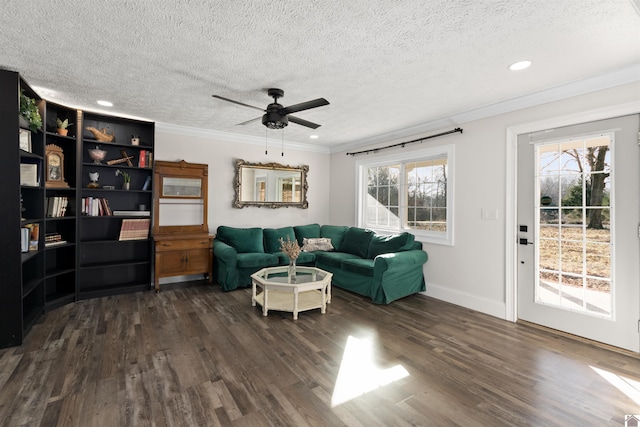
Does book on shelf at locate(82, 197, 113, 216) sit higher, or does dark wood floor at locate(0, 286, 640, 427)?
book on shelf at locate(82, 197, 113, 216)

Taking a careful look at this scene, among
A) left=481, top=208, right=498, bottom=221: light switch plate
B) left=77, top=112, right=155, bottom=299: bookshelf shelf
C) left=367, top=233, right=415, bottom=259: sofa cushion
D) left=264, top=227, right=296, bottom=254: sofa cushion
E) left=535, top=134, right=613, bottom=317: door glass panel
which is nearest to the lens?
left=535, top=134, right=613, bottom=317: door glass panel

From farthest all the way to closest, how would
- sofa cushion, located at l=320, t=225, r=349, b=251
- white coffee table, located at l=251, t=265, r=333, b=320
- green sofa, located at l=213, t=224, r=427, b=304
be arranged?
sofa cushion, located at l=320, t=225, r=349, b=251, green sofa, located at l=213, t=224, r=427, b=304, white coffee table, located at l=251, t=265, r=333, b=320

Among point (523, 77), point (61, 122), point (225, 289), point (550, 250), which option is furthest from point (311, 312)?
point (61, 122)

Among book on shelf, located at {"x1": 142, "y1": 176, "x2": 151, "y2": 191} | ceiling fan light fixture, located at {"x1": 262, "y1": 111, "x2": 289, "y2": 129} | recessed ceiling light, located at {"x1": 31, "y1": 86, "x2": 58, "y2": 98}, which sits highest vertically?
recessed ceiling light, located at {"x1": 31, "y1": 86, "x2": 58, "y2": 98}

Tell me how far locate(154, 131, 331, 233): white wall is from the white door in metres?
3.73

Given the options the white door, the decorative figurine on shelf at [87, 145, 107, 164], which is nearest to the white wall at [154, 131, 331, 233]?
the decorative figurine on shelf at [87, 145, 107, 164]

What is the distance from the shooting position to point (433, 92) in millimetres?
3182

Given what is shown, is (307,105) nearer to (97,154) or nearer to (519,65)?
(519,65)

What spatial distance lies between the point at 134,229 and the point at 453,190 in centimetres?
Answer: 449

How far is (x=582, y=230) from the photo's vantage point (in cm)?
292

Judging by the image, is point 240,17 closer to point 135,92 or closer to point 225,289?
point 135,92

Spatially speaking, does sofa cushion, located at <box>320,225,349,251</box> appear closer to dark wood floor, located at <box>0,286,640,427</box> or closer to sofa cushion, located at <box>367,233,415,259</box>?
sofa cushion, located at <box>367,233,415,259</box>

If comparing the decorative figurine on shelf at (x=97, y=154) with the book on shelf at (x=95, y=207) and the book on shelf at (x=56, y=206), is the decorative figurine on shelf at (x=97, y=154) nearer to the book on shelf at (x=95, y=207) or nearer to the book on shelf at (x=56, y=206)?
the book on shelf at (x=95, y=207)

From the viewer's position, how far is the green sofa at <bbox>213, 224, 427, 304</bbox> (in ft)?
12.8
